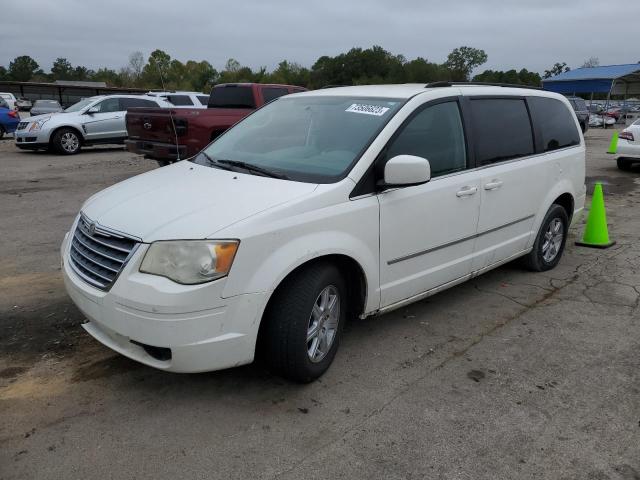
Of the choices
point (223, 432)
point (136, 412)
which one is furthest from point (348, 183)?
point (136, 412)

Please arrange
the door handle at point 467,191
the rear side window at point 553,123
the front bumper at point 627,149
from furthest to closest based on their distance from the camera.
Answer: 1. the front bumper at point 627,149
2. the rear side window at point 553,123
3. the door handle at point 467,191

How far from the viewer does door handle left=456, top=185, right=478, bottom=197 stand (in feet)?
13.4

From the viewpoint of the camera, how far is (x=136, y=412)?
10.1 feet

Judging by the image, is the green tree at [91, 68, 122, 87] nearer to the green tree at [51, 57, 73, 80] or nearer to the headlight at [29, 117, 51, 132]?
the green tree at [51, 57, 73, 80]

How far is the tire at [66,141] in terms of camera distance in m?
A: 15.4

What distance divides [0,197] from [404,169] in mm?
8299

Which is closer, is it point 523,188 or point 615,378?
point 615,378

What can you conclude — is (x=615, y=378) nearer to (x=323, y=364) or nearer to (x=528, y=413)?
(x=528, y=413)

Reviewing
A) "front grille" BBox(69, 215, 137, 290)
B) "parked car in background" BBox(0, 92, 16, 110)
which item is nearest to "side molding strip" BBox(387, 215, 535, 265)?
"front grille" BBox(69, 215, 137, 290)

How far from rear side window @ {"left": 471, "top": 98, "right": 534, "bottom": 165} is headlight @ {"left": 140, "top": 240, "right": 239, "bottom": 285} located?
2.39 meters

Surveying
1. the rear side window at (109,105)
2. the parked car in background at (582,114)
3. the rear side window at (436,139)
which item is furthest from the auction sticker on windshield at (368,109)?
the parked car in background at (582,114)

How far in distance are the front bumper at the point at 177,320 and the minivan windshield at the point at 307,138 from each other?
39.5 inches

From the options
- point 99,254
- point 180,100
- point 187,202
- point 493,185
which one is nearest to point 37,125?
point 180,100

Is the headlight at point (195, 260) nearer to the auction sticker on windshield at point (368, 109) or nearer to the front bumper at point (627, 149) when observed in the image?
the auction sticker on windshield at point (368, 109)
